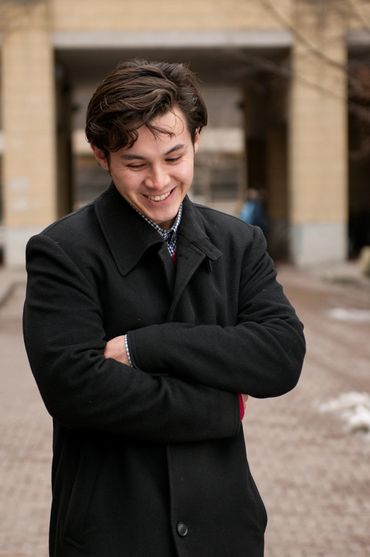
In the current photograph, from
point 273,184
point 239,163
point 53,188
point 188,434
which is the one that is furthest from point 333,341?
point 239,163

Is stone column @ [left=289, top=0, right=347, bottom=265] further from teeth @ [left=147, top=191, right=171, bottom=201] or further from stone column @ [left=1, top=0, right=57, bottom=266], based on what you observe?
teeth @ [left=147, top=191, right=171, bottom=201]

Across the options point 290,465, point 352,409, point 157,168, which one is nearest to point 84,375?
point 157,168

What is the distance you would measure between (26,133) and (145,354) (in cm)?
2332

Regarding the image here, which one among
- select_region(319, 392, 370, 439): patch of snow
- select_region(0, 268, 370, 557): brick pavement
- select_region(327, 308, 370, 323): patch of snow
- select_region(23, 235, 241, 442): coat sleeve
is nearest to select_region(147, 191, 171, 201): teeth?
select_region(23, 235, 241, 442): coat sleeve

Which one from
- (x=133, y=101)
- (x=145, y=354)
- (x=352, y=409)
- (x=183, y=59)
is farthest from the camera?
(x=183, y=59)

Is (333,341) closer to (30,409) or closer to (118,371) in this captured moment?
(30,409)

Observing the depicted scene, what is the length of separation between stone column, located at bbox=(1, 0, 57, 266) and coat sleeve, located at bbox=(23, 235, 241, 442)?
22738 millimetres

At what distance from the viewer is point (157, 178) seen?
7.27 feet

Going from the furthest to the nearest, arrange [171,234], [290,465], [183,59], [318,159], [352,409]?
[183,59], [318,159], [352,409], [290,465], [171,234]

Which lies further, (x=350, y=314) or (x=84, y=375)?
(x=350, y=314)

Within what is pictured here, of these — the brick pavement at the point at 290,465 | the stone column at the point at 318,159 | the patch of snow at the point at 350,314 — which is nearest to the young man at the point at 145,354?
the brick pavement at the point at 290,465

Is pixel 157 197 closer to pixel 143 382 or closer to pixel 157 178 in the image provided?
pixel 157 178

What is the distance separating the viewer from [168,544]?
2.20 meters

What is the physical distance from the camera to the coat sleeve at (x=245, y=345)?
2.25 meters
